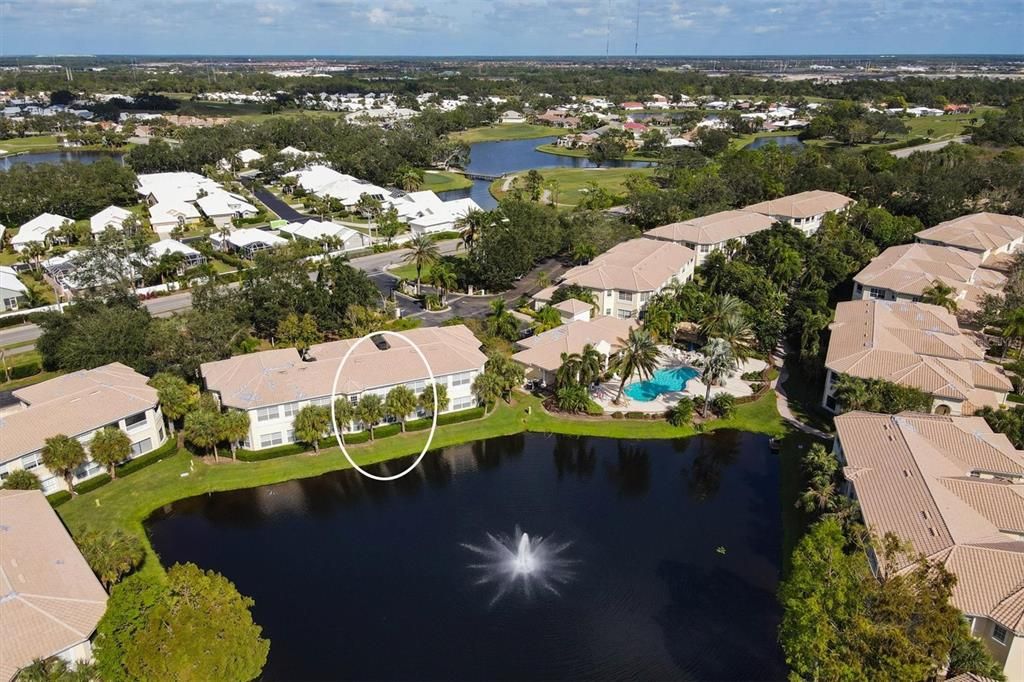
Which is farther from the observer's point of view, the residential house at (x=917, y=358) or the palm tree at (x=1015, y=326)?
the palm tree at (x=1015, y=326)

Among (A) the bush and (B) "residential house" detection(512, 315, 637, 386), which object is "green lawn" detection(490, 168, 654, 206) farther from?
(A) the bush

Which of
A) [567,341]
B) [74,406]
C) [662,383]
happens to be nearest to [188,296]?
[74,406]

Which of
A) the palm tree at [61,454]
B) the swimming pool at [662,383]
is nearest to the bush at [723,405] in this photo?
the swimming pool at [662,383]

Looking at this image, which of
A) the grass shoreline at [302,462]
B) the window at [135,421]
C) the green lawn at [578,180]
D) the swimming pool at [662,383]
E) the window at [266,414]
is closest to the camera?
the grass shoreline at [302,462]

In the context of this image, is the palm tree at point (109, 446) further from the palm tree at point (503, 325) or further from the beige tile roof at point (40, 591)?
the palm tree at point (503, 325)

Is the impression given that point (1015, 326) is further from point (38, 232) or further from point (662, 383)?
point (38, 232)
